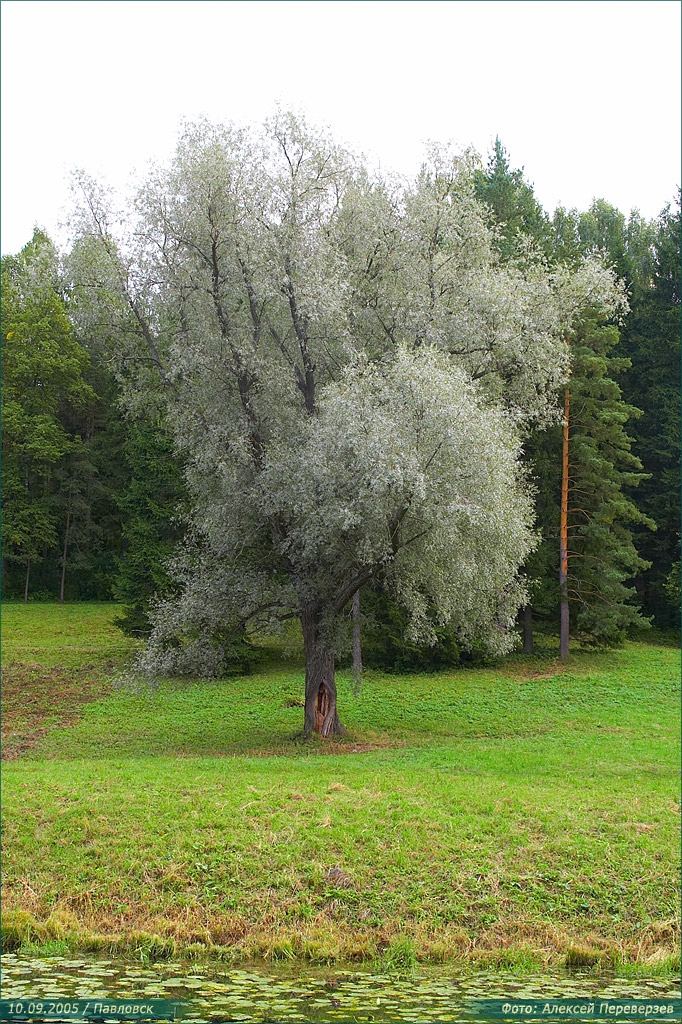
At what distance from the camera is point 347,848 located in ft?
30.6

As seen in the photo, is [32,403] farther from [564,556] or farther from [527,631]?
[564,556]

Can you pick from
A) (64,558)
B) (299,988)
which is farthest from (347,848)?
(64,558)

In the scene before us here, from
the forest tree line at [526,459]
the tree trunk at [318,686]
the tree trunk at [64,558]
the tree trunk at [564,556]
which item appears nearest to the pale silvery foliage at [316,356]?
the tree trunk at [318,686]

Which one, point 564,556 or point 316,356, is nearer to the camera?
point 316,356

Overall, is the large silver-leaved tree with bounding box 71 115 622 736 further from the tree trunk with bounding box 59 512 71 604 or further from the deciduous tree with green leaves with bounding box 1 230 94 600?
the tree trunk with bounding box 59 512 71 604

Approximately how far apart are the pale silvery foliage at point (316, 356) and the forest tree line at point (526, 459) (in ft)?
6.75

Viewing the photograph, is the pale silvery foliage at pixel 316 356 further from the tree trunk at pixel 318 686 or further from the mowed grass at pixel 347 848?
the mowed grass at pixel 347 848

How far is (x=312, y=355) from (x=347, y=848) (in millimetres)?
9015

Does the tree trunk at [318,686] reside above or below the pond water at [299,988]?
above

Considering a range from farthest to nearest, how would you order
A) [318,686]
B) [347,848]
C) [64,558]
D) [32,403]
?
[64,558]
[32,403]
[318,686]
[347,848]

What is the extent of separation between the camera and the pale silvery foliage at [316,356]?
13211mm

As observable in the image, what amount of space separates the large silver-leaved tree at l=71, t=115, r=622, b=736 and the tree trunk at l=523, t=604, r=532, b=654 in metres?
10.9

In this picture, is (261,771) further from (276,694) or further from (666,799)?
(276,694)

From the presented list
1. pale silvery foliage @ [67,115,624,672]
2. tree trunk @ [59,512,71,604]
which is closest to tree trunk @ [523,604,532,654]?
pale silvery foliage @ [67,115,624,672]
